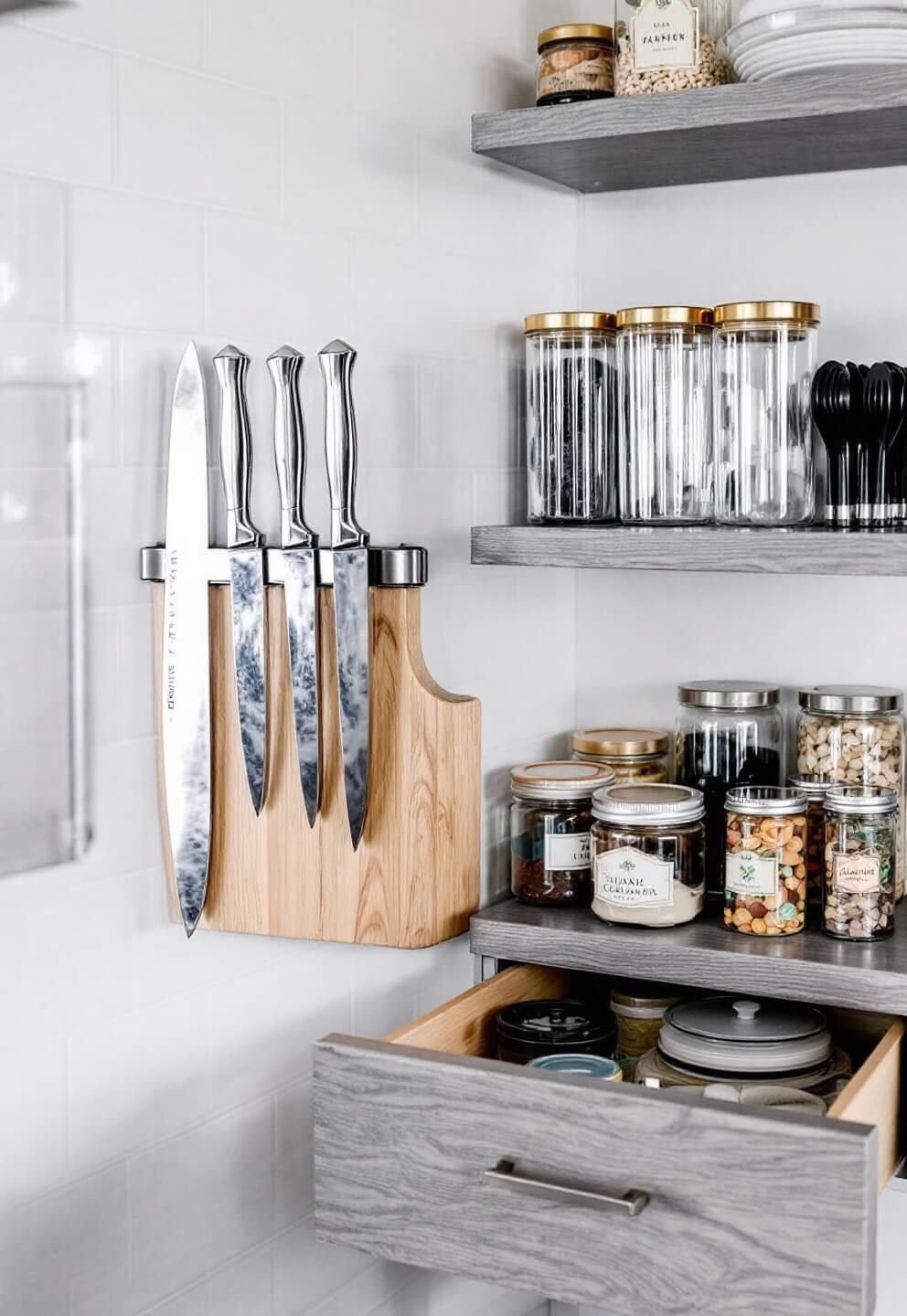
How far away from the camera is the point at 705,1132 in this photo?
110 cm

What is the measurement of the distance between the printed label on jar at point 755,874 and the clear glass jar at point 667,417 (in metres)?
0.34

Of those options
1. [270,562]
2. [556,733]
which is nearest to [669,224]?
[556,733]

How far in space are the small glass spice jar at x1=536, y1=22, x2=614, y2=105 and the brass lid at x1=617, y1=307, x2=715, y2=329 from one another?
0.23 m

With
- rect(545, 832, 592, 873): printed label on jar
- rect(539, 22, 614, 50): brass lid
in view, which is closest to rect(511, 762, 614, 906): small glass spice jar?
rect(545, 832, 592, 873): printed label on jar

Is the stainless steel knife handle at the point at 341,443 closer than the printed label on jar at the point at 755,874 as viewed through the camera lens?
Yes

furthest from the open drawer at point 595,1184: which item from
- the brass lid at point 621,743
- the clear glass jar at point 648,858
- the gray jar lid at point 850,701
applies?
the brass lid at point 621,743

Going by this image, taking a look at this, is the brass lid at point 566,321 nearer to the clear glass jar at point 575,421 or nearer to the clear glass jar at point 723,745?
the clear glass jar at point 575,421

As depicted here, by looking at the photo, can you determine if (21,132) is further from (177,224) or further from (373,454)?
(373,454)

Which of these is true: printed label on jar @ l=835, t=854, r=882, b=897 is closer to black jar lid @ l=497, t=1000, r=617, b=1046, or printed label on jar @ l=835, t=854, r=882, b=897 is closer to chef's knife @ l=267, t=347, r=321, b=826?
black jar lid @ l=497, t=1000, r=617, b=1046

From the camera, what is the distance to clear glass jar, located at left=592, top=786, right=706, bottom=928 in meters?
1.47

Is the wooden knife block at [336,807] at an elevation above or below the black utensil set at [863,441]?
below

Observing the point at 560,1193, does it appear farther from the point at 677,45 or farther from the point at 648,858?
the point at 677,45

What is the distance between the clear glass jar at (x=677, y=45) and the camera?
4.85 feet

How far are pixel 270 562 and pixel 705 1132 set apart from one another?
0.58m
